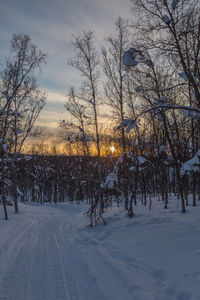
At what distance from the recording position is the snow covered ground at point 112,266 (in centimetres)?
417

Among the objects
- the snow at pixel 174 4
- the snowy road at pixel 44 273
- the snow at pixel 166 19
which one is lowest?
the snowy road at pixel 44 273

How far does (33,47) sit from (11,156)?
8.90 meters

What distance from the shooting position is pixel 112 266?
568cm

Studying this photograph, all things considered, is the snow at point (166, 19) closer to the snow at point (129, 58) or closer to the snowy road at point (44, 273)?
the snow at point (129, 58)

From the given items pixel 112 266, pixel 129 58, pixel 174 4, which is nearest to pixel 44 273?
pixel 112 266

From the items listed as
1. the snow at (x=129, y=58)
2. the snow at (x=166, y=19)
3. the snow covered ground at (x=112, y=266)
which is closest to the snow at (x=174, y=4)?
the snow at (x=166, y=19)

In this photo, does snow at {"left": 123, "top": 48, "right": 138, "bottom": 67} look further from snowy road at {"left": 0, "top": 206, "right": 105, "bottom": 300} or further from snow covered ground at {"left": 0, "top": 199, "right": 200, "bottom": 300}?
snowy road at {"left": 0, "top": 206, "right": 105, "bottom": 300}

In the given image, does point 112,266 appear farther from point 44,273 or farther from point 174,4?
point 174,4

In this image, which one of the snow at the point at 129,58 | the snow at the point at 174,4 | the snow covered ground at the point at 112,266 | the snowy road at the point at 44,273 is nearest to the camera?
the snow covered ground at the point at 112,266

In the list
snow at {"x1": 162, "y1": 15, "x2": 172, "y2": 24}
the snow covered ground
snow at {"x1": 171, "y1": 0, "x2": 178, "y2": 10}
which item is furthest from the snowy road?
snow at {"x1": 171, "y1": 0, "x2": 178, "y2": 10}

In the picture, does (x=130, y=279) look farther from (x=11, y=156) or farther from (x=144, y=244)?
(x=11, y=156)

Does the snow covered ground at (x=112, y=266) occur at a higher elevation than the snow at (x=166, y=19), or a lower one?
lower

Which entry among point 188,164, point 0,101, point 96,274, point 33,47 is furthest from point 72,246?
point 33,47

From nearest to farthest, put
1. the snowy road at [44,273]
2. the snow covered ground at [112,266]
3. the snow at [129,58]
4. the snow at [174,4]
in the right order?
1. the snow covered ground at [112,266]
2. the snowy road at [44,273]
3. the snow at [129,58]
4. the snow at [174,4]
